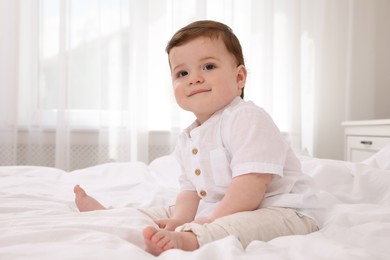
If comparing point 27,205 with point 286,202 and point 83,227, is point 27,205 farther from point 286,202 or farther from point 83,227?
point 286,202

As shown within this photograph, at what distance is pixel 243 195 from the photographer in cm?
82

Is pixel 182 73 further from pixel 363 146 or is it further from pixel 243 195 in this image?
pixel 363 146

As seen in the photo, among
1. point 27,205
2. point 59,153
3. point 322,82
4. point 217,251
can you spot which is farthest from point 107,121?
point 217,251

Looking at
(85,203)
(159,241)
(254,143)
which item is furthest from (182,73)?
(159,241)

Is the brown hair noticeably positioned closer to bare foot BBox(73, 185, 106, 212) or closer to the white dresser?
bare foot BBox(73, 185, 106, 212)

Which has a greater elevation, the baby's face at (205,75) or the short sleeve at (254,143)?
the baby's face at (205,75)

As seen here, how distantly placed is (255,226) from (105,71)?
2.17 meters

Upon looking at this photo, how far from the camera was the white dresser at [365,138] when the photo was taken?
2.09m

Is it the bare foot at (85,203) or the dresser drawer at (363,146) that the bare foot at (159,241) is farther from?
the dresser drawer at (363,146)

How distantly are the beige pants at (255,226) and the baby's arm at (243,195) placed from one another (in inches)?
1.0

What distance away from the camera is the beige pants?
690 millimetres

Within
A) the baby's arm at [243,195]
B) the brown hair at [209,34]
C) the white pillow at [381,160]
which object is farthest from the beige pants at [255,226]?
the white pillow at [381,160]

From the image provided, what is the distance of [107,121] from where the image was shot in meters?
2.72

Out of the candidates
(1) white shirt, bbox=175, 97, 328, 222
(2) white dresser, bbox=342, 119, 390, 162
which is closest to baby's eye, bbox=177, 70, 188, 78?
(1) white shirt, bbox=175, 97, 328, 222
